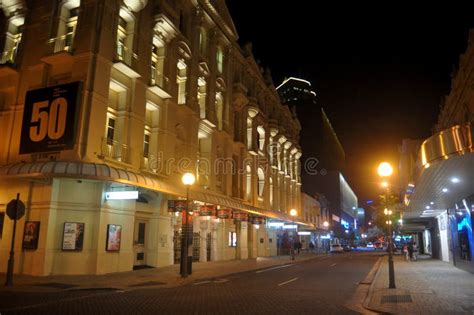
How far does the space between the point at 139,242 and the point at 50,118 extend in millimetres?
8737

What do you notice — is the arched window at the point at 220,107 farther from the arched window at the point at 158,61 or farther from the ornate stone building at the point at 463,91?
the ornate stone building at the point at 463,91

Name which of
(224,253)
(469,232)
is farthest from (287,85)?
(469,232)

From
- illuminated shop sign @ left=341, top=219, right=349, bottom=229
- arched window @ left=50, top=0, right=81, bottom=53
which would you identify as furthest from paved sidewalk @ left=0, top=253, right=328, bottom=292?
illuminated shop sign @ left=341, top=219, right=349, bottom=229

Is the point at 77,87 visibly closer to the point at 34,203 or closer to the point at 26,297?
the point at 34,203

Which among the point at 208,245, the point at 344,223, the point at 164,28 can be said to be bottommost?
the point at 208,245

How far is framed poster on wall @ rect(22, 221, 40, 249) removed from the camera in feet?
62.0

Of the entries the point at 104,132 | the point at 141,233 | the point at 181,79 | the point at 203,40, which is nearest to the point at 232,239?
the point at 141,233

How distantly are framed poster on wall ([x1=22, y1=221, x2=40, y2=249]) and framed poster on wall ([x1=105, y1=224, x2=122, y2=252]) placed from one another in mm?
3170

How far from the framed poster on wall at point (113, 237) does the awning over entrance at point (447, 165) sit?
14333mm

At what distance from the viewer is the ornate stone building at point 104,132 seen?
63.3 feet

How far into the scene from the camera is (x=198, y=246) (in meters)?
31.5

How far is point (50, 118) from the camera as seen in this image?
19984mm

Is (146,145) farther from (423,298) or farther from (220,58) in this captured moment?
(423,298)

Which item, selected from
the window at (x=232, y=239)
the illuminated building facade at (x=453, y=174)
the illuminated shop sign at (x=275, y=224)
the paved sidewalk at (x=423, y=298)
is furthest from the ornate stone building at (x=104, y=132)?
the illuminated shop sign at (x=275, y=224)
